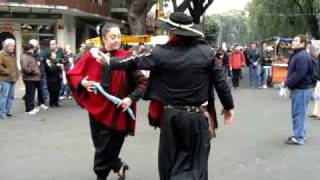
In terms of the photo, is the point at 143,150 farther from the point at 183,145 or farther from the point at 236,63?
the point at 236,63

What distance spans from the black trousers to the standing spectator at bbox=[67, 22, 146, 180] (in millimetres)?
1178

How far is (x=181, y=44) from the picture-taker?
17.8 ft

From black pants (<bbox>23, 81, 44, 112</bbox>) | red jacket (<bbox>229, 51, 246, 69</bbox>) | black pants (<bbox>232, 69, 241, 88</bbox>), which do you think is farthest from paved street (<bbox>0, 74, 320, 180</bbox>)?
black pants (<bbox>232, 69, 241, 88</bbox>)

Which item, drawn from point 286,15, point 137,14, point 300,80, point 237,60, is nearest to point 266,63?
point 237,60

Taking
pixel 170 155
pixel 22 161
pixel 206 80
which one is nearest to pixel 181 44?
pixel 206 80

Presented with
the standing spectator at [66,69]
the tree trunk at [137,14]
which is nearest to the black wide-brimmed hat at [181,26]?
the standing spectator at [66,69]

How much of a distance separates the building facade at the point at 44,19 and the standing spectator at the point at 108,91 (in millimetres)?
24694

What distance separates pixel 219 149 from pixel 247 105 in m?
7.16

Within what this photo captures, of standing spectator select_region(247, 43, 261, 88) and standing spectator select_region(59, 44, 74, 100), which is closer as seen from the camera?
standing spectator select_region(59, 44, 74, 100)

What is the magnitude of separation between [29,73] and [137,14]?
1466cm

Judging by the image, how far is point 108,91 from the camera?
6617 mm

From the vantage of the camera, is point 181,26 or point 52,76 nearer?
point 181,26

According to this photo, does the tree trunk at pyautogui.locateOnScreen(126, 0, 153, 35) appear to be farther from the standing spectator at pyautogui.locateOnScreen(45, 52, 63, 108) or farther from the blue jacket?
the blue jacket

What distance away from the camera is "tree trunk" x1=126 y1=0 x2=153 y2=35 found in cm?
2809
